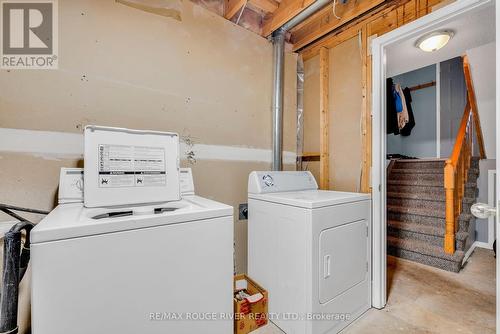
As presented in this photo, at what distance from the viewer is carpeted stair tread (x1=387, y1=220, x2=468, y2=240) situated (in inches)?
99.1

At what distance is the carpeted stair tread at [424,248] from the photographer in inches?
91.4

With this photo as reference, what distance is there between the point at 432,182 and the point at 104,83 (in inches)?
152

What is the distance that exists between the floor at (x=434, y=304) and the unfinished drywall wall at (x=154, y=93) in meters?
1.10

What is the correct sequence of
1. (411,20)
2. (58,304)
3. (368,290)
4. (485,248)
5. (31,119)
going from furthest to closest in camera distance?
(485,248) < (368,290) < (411,20) < (31,119) < (58,304)

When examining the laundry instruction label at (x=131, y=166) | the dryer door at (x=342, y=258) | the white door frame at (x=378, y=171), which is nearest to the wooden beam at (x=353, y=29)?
the white door frame at (x=378, y=171)

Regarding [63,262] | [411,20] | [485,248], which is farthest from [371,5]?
[485,248]

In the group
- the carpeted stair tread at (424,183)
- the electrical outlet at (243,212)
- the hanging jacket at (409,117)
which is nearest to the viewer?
the electrical outlet at (243,212)

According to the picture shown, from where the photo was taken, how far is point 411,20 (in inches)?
62.7

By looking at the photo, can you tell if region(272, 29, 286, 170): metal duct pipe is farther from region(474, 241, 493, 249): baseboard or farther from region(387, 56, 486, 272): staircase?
region(474, 241, 493, 249): baseboard

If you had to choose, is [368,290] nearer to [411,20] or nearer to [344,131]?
[344,131]

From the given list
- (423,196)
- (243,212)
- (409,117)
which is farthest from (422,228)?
(409,117)

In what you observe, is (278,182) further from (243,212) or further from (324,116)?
(324,116)

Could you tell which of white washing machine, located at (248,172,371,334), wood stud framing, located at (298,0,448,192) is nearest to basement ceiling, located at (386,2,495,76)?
wood stud framing, located at (298,0,448,192)

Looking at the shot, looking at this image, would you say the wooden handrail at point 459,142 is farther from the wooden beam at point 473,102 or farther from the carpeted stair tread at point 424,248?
the carpeted stair tread at point 424,248
